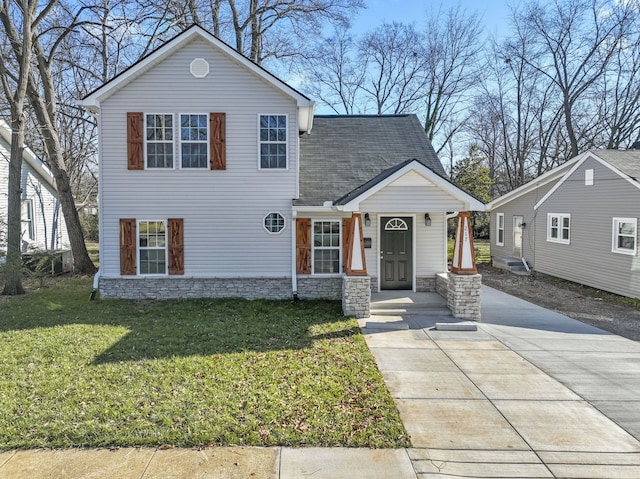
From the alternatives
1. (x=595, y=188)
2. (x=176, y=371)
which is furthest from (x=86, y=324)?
(x=595, y=188)

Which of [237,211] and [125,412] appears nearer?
[125,412]

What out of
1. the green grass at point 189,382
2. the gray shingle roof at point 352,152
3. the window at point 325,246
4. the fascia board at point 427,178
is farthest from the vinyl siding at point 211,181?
the fascia board at point 427,178

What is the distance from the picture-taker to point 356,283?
9758mm

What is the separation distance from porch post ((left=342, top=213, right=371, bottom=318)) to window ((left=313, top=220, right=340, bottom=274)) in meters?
1.72

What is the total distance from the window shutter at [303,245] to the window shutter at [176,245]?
10.2 feet

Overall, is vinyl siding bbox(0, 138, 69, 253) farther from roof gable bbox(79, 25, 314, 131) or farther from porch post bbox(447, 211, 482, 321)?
Result: porch post bbox(447, 211, 482, 321)

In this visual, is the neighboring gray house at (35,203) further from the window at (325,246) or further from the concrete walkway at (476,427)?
the concrete walkway at (476,427)

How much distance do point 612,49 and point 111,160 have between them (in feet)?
91.3

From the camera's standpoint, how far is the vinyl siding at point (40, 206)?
1639 centimetres

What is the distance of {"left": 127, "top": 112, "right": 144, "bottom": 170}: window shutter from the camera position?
10984 millimetres

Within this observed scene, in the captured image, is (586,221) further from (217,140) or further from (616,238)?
(217,140)

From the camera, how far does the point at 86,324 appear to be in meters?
8.97

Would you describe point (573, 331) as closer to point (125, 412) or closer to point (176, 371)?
point (176, 371)

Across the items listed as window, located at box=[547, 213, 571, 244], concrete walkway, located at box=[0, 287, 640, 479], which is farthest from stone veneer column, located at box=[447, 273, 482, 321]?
window, located at box=[547, 213, 571, 244]
